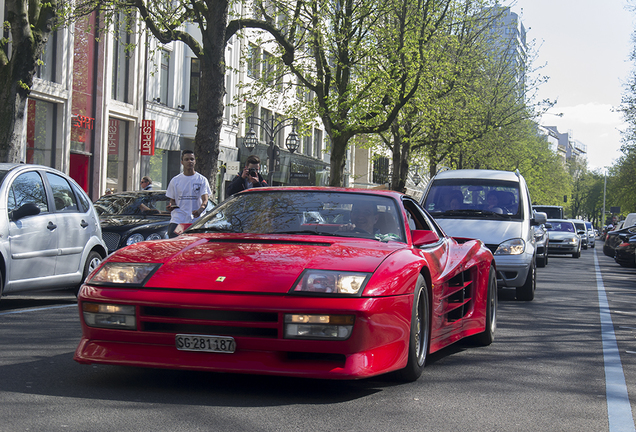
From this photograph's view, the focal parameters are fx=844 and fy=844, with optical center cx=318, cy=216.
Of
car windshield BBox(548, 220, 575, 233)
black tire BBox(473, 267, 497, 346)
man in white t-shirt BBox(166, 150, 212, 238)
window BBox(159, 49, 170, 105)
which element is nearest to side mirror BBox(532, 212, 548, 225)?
man in white t-shirt BBox(166, 150, 212, 238)

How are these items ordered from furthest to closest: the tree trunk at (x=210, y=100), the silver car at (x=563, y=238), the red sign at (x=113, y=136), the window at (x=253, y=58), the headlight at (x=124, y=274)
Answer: the silver car at (x=563, y=238) < the red sign at (x=113, y=136) < the window at (x=253, y=58) < the tree trunk at (x=210, y=100) < the headlight at (x=124, y=274)

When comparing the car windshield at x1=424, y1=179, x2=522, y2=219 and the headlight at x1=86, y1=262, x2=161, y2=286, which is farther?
the car windshield at x1=424, y1=179, x2=522, y2=219

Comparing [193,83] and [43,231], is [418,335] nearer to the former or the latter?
[43,231]

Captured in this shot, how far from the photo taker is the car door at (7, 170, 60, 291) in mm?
8789

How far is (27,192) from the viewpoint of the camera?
935 centimetres

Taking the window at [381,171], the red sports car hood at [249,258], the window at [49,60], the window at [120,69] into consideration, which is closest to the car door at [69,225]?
the red sports car hood at [249,258]

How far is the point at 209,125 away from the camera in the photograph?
17.5 meters

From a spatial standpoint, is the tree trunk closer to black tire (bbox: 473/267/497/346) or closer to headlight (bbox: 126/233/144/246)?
headlight (bbox: 126/233/144/246)

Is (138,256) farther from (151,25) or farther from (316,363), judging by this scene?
(151,25)

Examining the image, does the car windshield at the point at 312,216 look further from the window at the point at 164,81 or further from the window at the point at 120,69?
the window at the point at 164,81

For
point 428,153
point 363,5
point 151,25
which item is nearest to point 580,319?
point 151,25

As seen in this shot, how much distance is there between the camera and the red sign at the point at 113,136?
96.1 ft

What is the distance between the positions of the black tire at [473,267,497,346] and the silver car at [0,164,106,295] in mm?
4759

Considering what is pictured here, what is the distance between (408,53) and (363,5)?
2743 millimetres
